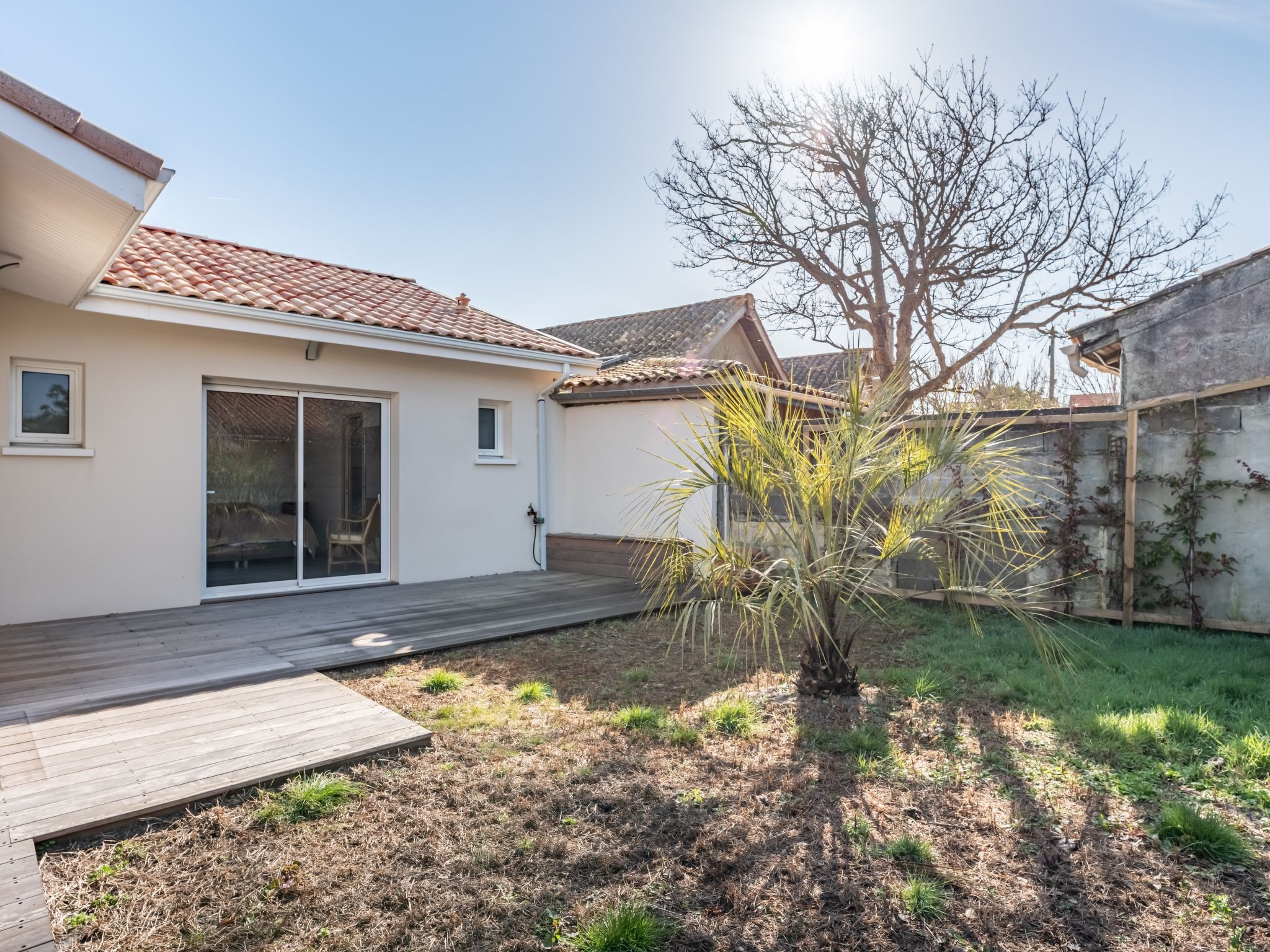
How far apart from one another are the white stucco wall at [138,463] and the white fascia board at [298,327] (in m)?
0.35

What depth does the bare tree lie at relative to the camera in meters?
15.2

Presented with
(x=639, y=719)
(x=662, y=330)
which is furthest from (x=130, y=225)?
(x=662, y=330)

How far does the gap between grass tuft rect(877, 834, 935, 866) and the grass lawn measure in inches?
0.5

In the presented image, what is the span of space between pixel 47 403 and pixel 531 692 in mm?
5631

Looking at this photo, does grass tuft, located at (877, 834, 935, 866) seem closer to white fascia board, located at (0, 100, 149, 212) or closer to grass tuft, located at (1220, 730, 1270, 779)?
grass tuft, located at (1220, 730, 1270, 779)

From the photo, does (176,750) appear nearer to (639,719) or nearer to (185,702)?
(185,702)

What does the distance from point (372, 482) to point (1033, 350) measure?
15071 mm

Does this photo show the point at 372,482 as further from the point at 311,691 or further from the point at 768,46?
the point at 768,46

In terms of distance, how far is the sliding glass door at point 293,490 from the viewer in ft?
25.5

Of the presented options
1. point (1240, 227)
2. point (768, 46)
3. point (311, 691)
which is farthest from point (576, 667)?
point (1240, 227)

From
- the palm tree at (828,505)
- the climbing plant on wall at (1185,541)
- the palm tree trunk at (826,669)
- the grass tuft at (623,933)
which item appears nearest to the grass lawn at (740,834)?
the grass tuft at (623,933)

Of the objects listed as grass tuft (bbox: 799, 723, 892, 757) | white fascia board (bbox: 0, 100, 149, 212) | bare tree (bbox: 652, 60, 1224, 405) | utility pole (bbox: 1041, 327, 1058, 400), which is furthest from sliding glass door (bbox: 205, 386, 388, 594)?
utility pole (bbox: 1041, 327, 1058, 400)

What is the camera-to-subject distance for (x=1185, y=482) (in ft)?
21.2

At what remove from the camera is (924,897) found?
Result: 2.56 m
